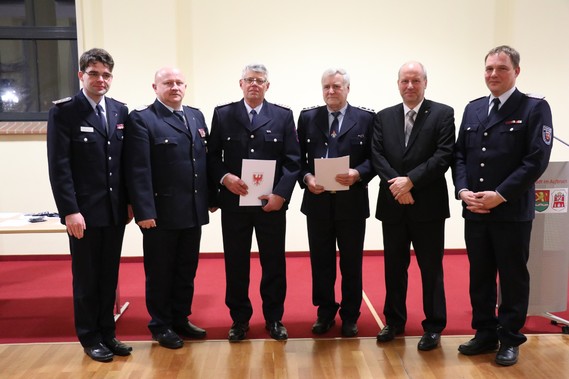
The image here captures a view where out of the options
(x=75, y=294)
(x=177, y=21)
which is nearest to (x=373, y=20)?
(x=177, y=21)

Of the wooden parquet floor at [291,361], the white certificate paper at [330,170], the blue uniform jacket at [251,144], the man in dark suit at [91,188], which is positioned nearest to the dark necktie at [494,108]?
the white certificate paper at [330,170]

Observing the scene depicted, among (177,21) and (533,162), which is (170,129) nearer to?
(533,162)

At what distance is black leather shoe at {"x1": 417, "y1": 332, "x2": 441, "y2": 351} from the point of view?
2.94 metres

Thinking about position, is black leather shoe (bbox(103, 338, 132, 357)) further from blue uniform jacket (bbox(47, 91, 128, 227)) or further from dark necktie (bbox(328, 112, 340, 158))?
dark necktie (bbox(328, 112, 340, 158))

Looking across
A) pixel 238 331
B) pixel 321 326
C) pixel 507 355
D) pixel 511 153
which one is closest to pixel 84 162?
pixel 238 331

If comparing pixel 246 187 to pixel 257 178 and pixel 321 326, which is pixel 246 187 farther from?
pixel 321 326

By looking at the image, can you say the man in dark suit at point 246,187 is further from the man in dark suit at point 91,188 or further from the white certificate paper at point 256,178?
the man in dark suit at point 91,188

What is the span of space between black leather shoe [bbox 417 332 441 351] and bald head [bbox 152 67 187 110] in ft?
6.85

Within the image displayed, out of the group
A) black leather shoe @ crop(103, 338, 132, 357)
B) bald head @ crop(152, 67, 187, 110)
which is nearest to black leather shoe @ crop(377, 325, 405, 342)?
black leather shoe @ crop(103, 338, 132, 357)

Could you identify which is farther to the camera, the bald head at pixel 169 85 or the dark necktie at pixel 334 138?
the dark necktie at pixel 334 138

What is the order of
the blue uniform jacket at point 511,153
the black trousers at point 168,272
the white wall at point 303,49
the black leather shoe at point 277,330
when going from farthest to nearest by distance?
the white wall at point 303,49 < the black leather shoe at point 277,330 < the black trousers at point 168,272 < the blue uniform jacket at point 511,153

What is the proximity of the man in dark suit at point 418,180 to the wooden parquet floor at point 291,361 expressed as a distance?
0.64 ft

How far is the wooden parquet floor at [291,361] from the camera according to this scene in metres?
2.66

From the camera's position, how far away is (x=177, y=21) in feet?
16.8
